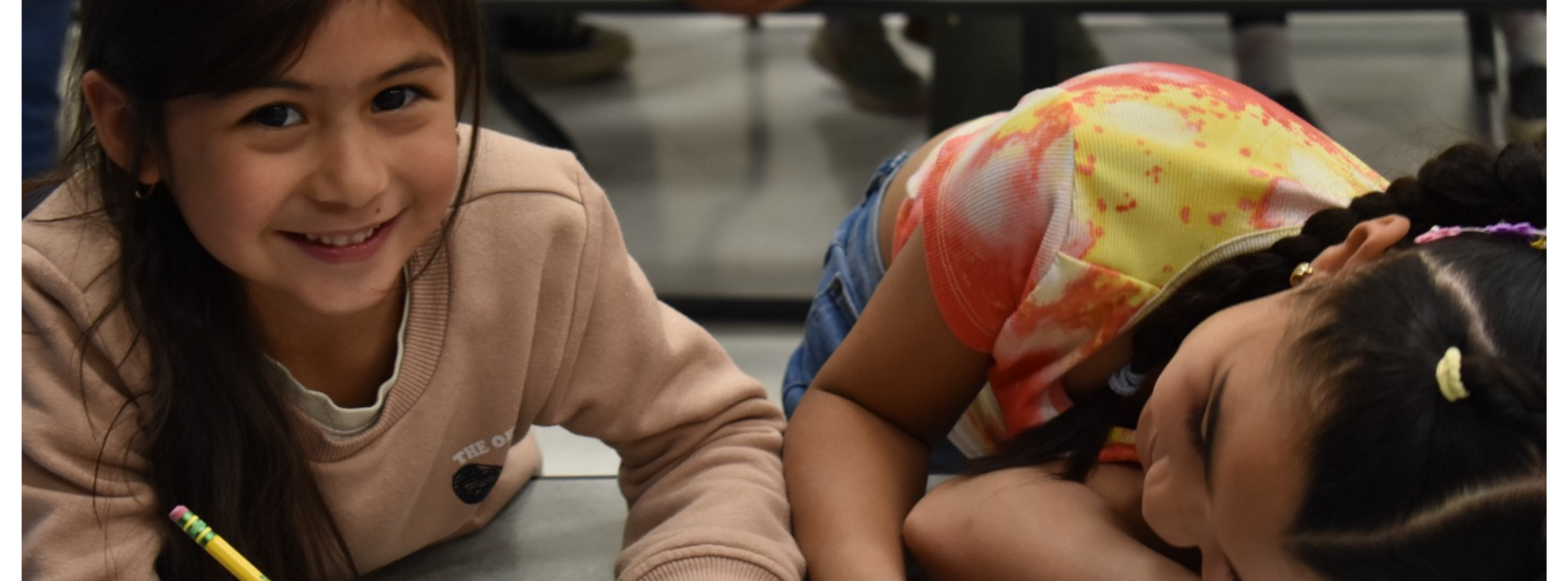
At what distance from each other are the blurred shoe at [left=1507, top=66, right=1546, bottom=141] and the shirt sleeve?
1.24 meters

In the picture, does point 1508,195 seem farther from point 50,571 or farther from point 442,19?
point 50,571

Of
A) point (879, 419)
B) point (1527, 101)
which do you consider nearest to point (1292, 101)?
point (1527, 101)

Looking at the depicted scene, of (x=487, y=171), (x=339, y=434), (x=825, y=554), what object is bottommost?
(x=825, y=554)

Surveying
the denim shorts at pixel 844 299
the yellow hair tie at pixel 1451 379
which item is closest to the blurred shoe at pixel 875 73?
the denim shorts at pixel 844 299

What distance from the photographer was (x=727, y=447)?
102 cm

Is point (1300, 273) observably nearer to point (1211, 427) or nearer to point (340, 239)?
point (1211, 427)

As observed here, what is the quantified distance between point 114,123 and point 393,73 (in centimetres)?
15

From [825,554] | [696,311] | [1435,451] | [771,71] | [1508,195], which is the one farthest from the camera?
[771,71]

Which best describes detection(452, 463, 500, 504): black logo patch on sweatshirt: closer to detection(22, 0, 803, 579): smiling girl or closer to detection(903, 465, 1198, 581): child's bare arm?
detection(22, 0, 803, 579): smiling girl

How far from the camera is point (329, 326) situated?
960 mm

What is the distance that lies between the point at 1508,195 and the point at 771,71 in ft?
7.70

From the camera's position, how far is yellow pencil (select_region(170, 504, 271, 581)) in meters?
0.79

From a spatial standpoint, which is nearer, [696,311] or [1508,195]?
[1508,195]
